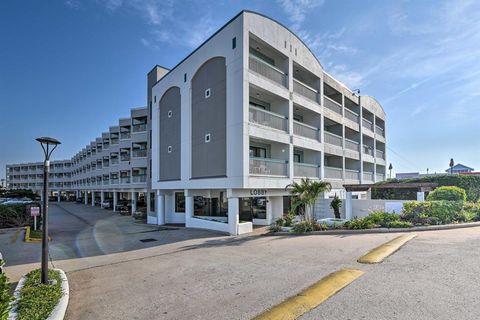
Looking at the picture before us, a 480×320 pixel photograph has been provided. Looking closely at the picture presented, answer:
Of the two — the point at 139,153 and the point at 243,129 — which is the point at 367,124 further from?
the point at 139,153

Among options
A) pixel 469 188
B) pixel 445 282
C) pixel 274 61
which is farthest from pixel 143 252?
pixel 469 188

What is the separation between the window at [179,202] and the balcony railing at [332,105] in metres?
15.0

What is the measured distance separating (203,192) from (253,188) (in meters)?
5.58

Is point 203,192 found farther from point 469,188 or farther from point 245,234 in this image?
point 469,188

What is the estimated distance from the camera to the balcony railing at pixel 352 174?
1074 inches

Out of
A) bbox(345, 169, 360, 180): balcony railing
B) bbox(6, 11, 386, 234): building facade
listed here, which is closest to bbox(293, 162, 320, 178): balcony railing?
bbox(6, 11, 386, 234): building facade

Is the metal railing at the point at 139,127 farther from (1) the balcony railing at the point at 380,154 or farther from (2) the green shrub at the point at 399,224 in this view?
(1) the balcony railing at the point at 380,154

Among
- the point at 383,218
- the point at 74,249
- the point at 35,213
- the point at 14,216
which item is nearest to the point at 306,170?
the point at 383,218

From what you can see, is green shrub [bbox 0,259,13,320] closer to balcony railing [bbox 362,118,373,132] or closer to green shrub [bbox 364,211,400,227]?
green shrub [bbox 364,211,400,227]

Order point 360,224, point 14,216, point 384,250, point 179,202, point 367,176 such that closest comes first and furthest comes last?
point 384,250
point 360,224
point 14,216
point 179,202
point 367,176

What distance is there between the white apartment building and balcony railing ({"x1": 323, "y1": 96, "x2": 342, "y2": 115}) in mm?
93

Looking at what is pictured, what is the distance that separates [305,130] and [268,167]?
5.45 metres

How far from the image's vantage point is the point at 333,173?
24.9m

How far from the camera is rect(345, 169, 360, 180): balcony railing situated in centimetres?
2729
